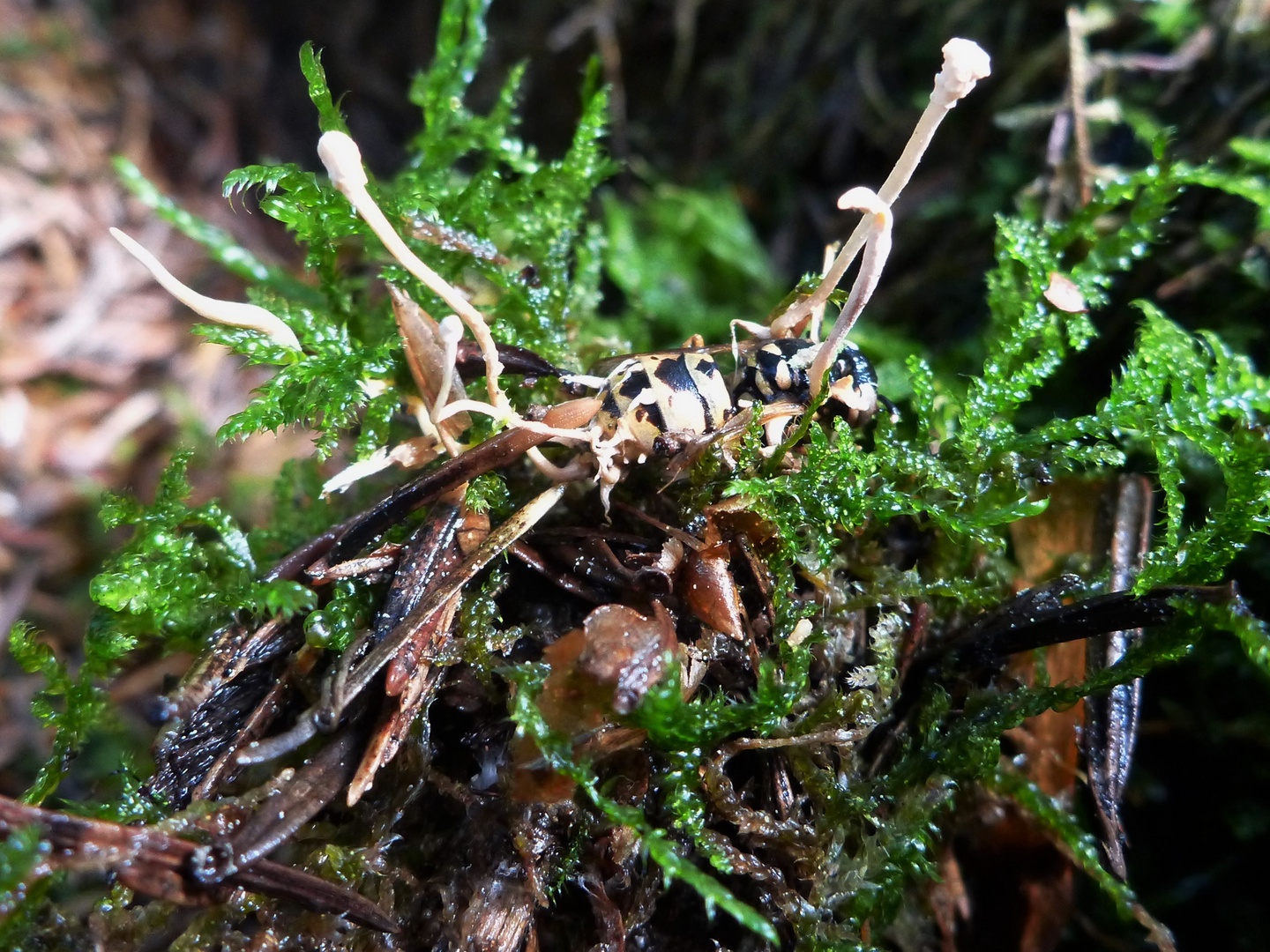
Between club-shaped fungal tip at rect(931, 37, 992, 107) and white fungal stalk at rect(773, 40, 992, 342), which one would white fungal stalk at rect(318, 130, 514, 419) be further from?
club-shaped fungal tip at rect(931, 37, 992, 107)

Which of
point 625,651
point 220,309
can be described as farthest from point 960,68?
point 220,309

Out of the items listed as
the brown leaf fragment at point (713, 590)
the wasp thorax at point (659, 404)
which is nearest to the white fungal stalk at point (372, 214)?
the wasp thorax at point (659, 404)

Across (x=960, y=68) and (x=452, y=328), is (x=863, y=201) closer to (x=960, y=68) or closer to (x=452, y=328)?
(x=960, y=68)

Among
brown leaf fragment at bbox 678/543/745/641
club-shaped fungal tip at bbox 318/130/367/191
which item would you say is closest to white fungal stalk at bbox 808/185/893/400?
brown leaf fragment at bbox 678/543/745/641

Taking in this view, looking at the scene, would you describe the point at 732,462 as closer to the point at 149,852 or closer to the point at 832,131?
the point at 149,852

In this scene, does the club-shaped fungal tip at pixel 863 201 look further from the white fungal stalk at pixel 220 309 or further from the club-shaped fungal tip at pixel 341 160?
the white fungal stalk at pixel 220 309

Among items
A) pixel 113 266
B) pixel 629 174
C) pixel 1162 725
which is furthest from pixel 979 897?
pixel 113 266
